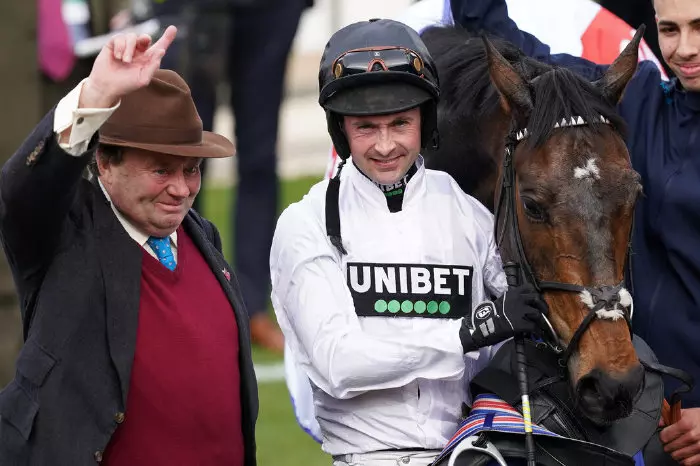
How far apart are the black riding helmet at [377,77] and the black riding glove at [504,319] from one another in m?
0.62

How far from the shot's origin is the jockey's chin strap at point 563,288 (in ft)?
13.1

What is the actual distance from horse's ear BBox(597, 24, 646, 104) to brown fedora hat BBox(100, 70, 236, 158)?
1.09 m

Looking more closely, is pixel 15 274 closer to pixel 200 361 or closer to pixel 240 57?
pixel 200 361

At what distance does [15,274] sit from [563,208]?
1.44 m

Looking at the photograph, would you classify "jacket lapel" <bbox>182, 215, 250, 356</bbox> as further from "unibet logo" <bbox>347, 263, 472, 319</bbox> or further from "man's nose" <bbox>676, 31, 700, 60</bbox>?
"man's nose" <bbox>676, 31, 700, 60</bbox>

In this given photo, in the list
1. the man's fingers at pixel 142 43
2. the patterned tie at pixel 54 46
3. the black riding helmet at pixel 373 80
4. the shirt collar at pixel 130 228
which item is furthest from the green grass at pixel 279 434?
the man's fingers at pixel 142 43

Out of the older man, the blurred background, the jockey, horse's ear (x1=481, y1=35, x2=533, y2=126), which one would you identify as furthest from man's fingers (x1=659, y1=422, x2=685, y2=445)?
the blurred background

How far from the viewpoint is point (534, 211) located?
4.20 meters

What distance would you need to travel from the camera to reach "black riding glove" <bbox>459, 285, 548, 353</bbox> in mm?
3973

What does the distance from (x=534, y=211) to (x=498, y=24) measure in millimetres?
1337

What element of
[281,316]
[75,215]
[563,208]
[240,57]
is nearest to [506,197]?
[563,208]

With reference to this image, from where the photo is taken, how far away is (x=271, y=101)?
9234mm

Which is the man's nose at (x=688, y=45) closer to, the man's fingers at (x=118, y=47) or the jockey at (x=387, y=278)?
the jockey at (x=387, y=278)

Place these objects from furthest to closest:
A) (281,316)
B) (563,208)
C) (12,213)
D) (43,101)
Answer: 1. (43,101)
2. (281,316)
3. (563,208)
4. (12,213)
